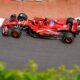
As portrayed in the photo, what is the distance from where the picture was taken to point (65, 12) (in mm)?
9430

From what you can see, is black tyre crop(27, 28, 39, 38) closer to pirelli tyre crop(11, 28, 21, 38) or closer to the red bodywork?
the red bodywork

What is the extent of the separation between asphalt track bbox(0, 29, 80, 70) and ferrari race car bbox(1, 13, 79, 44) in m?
0.14

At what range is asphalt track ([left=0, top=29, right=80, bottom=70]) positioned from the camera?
21.0ft

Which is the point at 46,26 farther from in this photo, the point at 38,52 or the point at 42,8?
the point at 42,8

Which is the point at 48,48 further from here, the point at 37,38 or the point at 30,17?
the point at 30,17

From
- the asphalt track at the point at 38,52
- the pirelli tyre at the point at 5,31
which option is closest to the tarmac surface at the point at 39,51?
the asphalt track at the point at 38,52

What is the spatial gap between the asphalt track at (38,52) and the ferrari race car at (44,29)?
135 millimetres

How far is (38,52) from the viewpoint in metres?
6.86

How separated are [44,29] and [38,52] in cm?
89

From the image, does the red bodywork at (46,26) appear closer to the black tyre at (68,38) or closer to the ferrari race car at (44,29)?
the ferrari race car at (44,29)

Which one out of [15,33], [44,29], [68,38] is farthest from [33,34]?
[68,38]

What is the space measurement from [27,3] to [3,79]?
346 inches

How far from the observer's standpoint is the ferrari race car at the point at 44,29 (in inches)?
298

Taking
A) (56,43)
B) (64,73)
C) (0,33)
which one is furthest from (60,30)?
(64,73)
